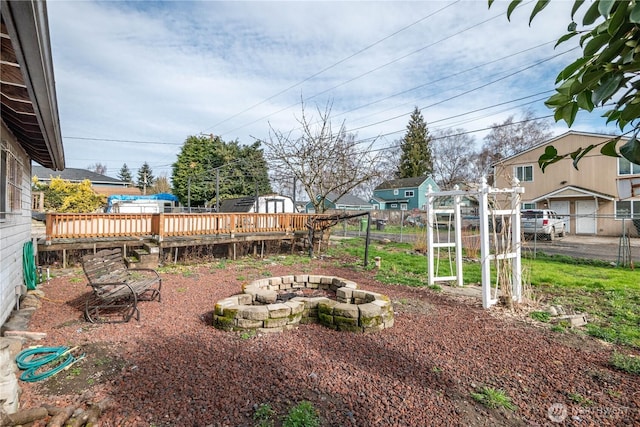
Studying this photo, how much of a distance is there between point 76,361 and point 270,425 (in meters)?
2.31

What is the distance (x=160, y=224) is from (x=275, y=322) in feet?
20.4

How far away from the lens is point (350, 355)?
11.5 feet

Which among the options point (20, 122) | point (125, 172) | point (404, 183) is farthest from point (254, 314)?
point (125, 172)

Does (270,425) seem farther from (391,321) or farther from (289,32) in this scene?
(289,32)

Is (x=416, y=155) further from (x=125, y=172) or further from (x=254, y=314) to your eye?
(x=125, y=172)

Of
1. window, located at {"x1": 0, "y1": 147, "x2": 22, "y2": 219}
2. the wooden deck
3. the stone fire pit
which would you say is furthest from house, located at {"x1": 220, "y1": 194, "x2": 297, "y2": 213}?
the stone fire pit

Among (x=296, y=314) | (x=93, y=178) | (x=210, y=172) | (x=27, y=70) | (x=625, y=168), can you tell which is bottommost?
(x=296, y=314)

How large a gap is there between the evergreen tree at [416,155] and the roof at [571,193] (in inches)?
740

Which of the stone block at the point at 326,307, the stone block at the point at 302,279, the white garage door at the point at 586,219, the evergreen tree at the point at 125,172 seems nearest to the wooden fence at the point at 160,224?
the stone block at the point at 302,279

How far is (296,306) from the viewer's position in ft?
14.2

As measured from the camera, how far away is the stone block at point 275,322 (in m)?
4.12

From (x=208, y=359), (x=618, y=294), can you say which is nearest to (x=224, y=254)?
(x=208, y=359)

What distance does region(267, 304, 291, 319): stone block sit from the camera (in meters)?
4.16

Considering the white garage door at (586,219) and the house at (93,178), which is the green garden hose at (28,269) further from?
the house at (93,178)
